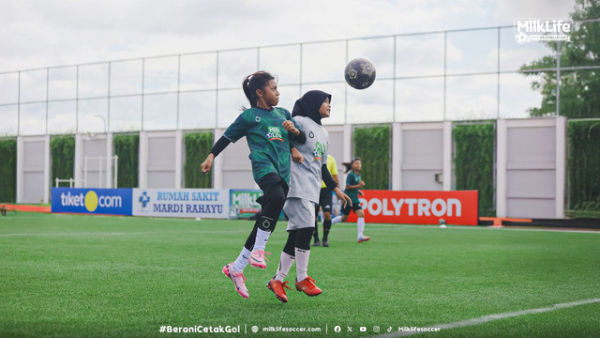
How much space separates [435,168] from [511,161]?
379cm

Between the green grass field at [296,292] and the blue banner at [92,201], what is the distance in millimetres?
17215

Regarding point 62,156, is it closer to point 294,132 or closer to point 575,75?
point 575,75

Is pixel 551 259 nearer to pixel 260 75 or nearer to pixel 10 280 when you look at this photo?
pixel 260 75

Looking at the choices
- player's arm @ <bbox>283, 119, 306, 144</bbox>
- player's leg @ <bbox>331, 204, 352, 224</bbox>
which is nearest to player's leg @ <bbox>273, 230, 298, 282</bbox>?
player's arm @ <bbox>283, 119, 306, 144</bbox>

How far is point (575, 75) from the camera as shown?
3616 cm

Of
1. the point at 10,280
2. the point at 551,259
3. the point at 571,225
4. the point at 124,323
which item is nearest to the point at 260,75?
the point at 124,323

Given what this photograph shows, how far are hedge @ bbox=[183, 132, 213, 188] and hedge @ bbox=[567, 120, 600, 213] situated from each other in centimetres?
2015

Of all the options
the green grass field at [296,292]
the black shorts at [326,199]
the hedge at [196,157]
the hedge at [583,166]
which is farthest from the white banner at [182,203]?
the hedge at [583,166]

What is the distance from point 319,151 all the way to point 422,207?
723 inches

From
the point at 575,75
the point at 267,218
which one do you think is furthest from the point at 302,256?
the point at 575,75

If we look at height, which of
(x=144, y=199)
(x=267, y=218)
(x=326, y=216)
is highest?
(x=267, y=218)

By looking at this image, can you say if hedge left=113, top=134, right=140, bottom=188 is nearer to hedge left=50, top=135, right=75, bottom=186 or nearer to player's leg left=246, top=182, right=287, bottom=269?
hedge left=50, top=135, right=75, bottom=186

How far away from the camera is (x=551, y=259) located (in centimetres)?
1038

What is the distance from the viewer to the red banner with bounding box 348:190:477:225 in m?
23.7
